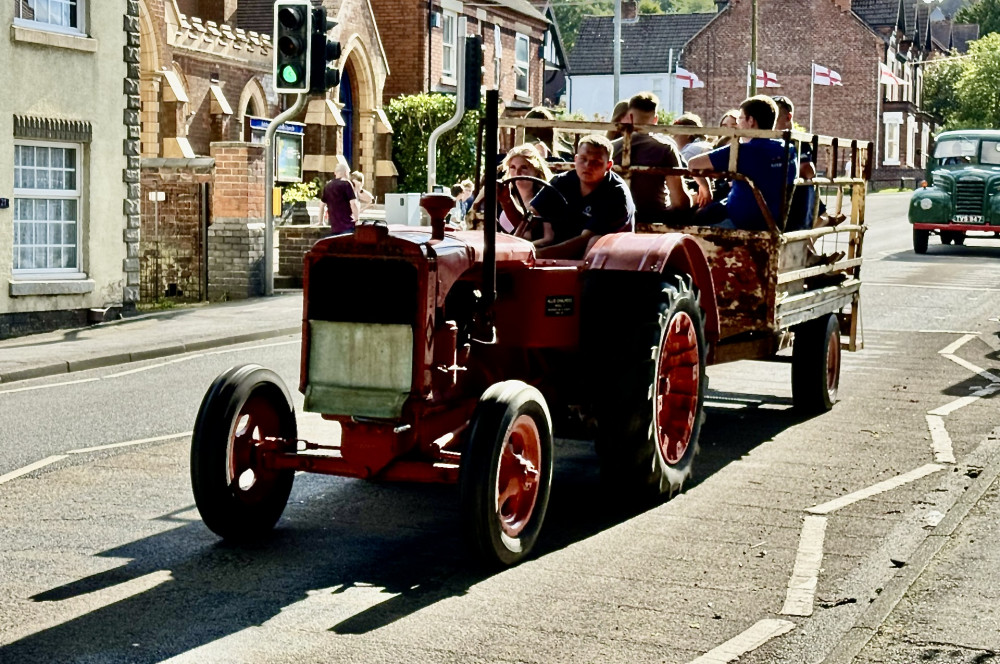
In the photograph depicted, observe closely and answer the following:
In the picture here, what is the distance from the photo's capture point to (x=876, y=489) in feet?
26.5

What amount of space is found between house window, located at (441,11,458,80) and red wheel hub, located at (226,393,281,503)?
135ft

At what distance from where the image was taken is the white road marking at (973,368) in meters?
13.0

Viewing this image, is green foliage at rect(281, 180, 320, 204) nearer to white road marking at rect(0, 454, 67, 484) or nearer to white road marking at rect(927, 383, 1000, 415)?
white road marking at rect(927, 383, 1000, 415)

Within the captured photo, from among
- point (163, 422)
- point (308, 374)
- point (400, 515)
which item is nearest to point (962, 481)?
point (400, 515)

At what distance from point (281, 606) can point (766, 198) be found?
16.4 ft

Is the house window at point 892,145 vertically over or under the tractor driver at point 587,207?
Result: over

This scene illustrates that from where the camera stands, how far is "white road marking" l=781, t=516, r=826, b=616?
5.78 m

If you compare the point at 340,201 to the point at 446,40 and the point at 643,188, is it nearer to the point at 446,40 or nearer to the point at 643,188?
the point at 643,188

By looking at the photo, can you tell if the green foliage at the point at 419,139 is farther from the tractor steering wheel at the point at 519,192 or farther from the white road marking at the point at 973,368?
the tractor steering wheel at the point at 519,192

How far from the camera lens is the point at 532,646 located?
17.1 ft

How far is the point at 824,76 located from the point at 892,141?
7336 mm

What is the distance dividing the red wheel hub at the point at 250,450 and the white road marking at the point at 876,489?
2.77 meters

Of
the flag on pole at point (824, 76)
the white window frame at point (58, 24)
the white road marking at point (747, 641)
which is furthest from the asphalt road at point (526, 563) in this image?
the flag on pole at point (824, 76)

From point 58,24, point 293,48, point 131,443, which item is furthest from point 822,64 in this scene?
point 131,443
